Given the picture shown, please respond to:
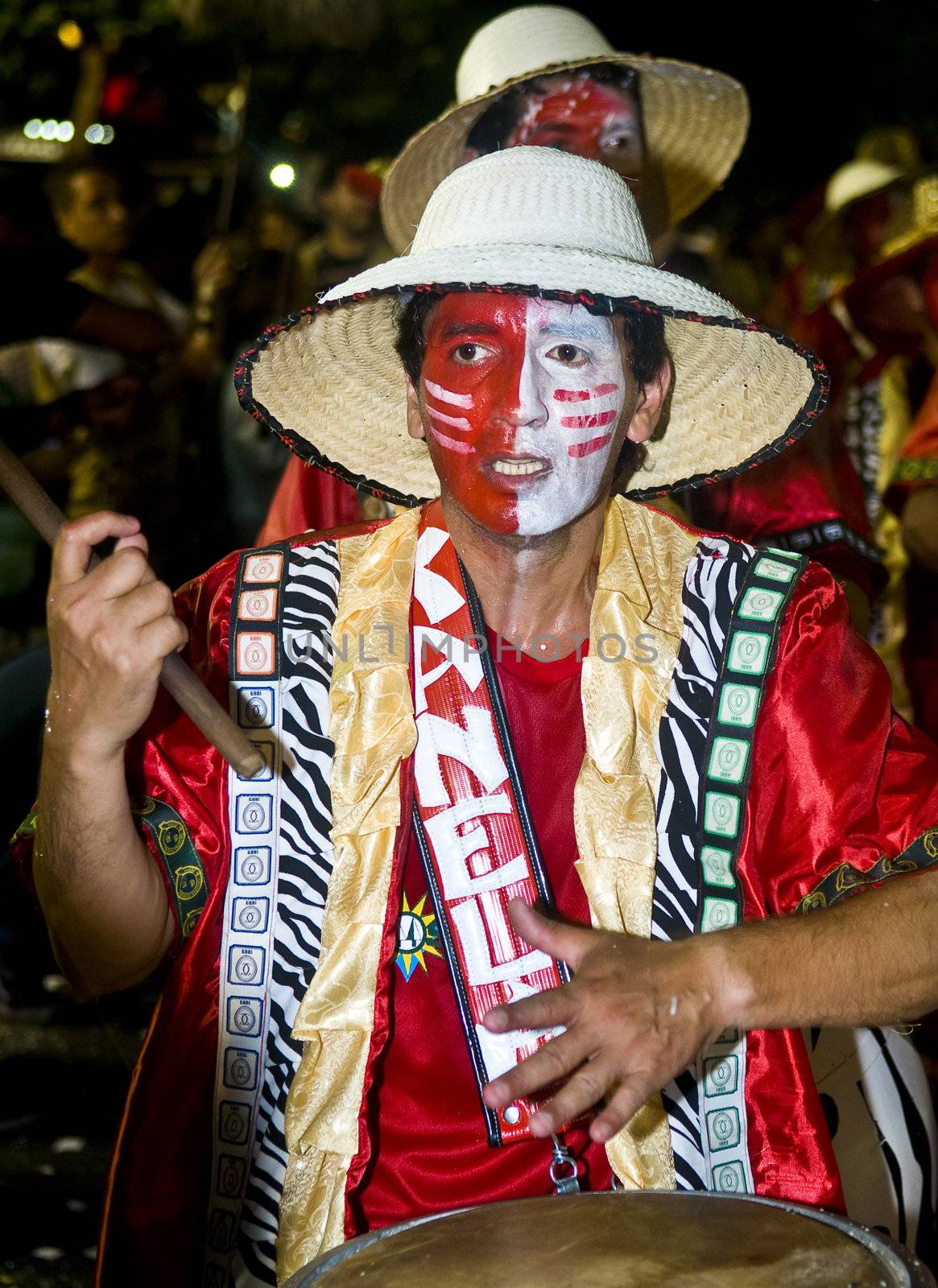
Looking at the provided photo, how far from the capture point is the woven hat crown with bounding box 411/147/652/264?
80.2 inches

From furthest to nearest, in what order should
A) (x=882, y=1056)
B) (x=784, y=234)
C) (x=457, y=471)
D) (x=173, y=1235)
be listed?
(x=784, y=234), (x=882, y=1056), (x=457, y=471), (x=173, y=1235)

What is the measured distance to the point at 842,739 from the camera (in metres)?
2.01

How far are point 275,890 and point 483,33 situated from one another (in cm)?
246

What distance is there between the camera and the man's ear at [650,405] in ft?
7.38

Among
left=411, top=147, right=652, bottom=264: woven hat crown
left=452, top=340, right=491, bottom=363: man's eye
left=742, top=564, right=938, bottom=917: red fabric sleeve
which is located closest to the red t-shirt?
left=742, top=564, right=938, bottom=917: red fabric sleeve

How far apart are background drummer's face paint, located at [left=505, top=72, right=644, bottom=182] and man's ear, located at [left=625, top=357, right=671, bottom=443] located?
1088mm

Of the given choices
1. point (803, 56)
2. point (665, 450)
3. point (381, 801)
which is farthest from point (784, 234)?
point (381, 801)

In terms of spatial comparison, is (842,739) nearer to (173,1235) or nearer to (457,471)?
Result: (457,471)

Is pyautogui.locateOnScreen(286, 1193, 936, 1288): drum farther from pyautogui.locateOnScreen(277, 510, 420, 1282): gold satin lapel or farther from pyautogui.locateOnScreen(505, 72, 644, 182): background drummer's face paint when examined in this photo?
pyautogui.locateOnScreen(505, 72, 644, 182): background drummer's face paint

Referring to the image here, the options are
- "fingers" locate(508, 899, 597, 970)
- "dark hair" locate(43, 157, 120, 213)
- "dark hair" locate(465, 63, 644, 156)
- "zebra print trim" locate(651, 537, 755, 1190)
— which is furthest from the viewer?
"dark hair" locate(43, 157, 120, 213)

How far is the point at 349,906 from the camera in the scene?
1.92m

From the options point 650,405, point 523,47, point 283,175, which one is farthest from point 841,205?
point 650,405

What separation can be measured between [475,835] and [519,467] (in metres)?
0.51

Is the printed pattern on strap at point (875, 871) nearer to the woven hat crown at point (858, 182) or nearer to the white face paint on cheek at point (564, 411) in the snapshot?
the white face paint on cheek at point (564, 411)
